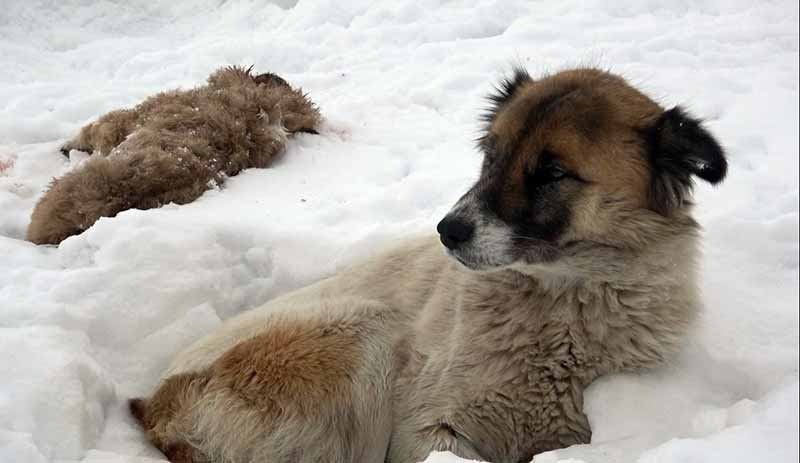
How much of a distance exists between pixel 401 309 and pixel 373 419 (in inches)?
23.6

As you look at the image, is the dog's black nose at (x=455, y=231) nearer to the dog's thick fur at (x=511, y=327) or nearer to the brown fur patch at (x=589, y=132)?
the dog's thick fur at (x=511, y=327)

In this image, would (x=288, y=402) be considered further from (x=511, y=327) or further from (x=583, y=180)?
(x=583, y=180)

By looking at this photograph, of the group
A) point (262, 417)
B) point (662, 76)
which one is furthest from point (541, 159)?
point (662, 76)

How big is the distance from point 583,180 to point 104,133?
5.43 metres

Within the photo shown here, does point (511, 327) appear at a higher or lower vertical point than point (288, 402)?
higher

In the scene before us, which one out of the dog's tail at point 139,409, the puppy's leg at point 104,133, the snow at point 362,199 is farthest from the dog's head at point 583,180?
the puppy's leg at point 104,133

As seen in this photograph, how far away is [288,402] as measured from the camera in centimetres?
317

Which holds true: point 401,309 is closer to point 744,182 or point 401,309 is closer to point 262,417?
point 262,417

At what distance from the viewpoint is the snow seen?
8.84 ft

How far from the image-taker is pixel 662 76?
5953mm

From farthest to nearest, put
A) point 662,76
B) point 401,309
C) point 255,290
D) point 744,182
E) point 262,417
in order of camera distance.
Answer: point 662,76, point 255,290, point 744,182, point 401,309, point 262,417

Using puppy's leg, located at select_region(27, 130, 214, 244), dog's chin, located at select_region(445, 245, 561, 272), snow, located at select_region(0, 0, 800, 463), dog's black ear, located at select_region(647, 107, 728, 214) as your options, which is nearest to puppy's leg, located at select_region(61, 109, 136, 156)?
snow, located at select_region(0, 0, 800, 463)

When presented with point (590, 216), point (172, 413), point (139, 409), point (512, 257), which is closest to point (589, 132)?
point (590, 216)

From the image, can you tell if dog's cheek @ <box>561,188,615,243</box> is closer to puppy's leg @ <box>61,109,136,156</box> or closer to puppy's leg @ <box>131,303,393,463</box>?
puppy's leg @ <box>131,303,393,463</box>
